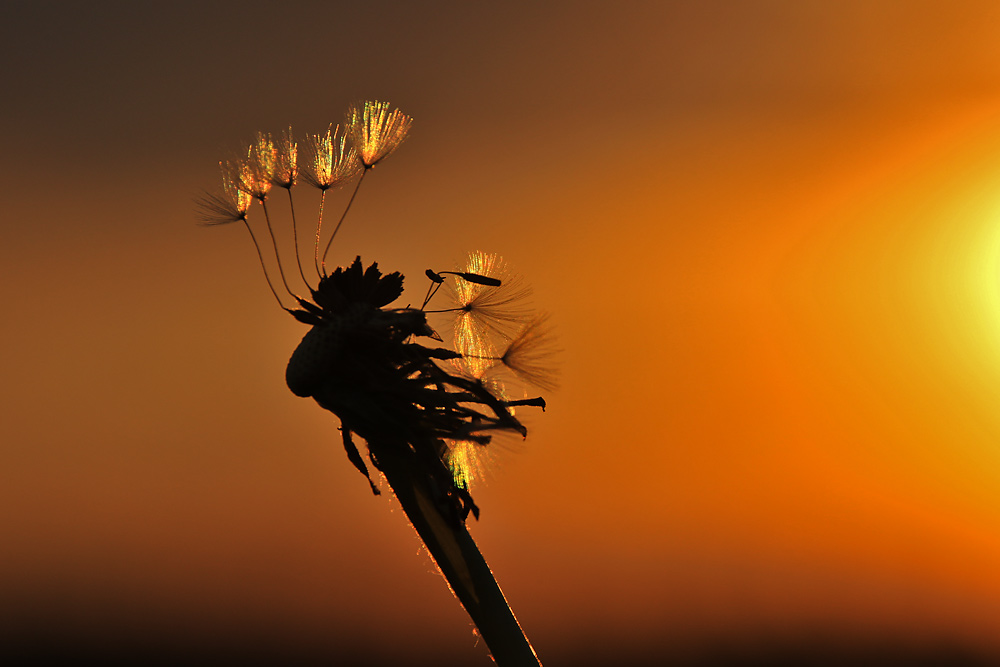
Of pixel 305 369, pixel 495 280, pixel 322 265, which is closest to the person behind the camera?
pixel 305 369

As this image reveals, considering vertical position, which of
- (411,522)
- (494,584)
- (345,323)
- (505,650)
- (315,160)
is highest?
(315,160)

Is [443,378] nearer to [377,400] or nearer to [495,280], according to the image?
[377,400]

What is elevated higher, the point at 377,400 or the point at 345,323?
the point at 345,323

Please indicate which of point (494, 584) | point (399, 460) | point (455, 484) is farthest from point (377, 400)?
point (494, 584)

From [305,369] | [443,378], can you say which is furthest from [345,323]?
[443,378]

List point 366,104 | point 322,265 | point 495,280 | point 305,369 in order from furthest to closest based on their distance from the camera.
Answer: point 366,104, point 495,280, point 322,265, point 305,369

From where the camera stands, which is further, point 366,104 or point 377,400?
point 366,104
